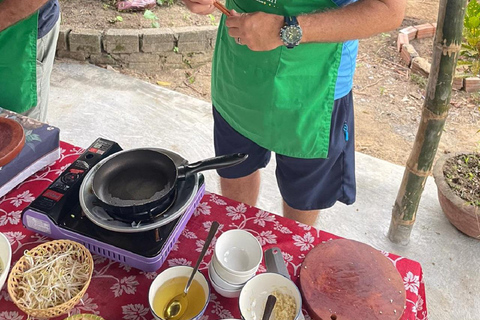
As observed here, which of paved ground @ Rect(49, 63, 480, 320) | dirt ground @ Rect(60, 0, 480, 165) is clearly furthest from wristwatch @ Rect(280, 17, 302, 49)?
dirt ground @ Rect(60, 0, 480, 165)

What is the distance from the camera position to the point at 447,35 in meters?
1.99

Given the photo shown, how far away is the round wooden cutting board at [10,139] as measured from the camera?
1336 millimetres

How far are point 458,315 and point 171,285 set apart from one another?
1.72 metres

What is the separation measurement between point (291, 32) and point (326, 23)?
11 cm

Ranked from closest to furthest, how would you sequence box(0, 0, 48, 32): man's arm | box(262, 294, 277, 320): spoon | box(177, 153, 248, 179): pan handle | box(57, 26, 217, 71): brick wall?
box(262, 294, 277, 320): spoon
box(177, 153, 248, 179): pan handle
box(0, 0, 48, 32): man's arm
box(57, 26, 217, 71): brick wall

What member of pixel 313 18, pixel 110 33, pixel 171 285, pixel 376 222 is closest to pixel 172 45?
pixel 110 33

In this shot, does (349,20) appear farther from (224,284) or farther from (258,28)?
(224,284)

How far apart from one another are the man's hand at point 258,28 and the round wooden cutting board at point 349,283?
2.01 feet

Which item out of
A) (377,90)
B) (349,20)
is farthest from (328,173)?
(377,90)

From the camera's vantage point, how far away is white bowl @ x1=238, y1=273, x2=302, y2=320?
1084mm

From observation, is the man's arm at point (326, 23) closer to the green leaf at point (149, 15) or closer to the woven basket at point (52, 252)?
the woven basket at point (52, 252)

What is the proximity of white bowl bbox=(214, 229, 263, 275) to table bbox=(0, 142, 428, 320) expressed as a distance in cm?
5

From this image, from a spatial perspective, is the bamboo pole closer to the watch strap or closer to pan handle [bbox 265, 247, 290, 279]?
the watch strap

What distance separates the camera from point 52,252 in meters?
1.19
